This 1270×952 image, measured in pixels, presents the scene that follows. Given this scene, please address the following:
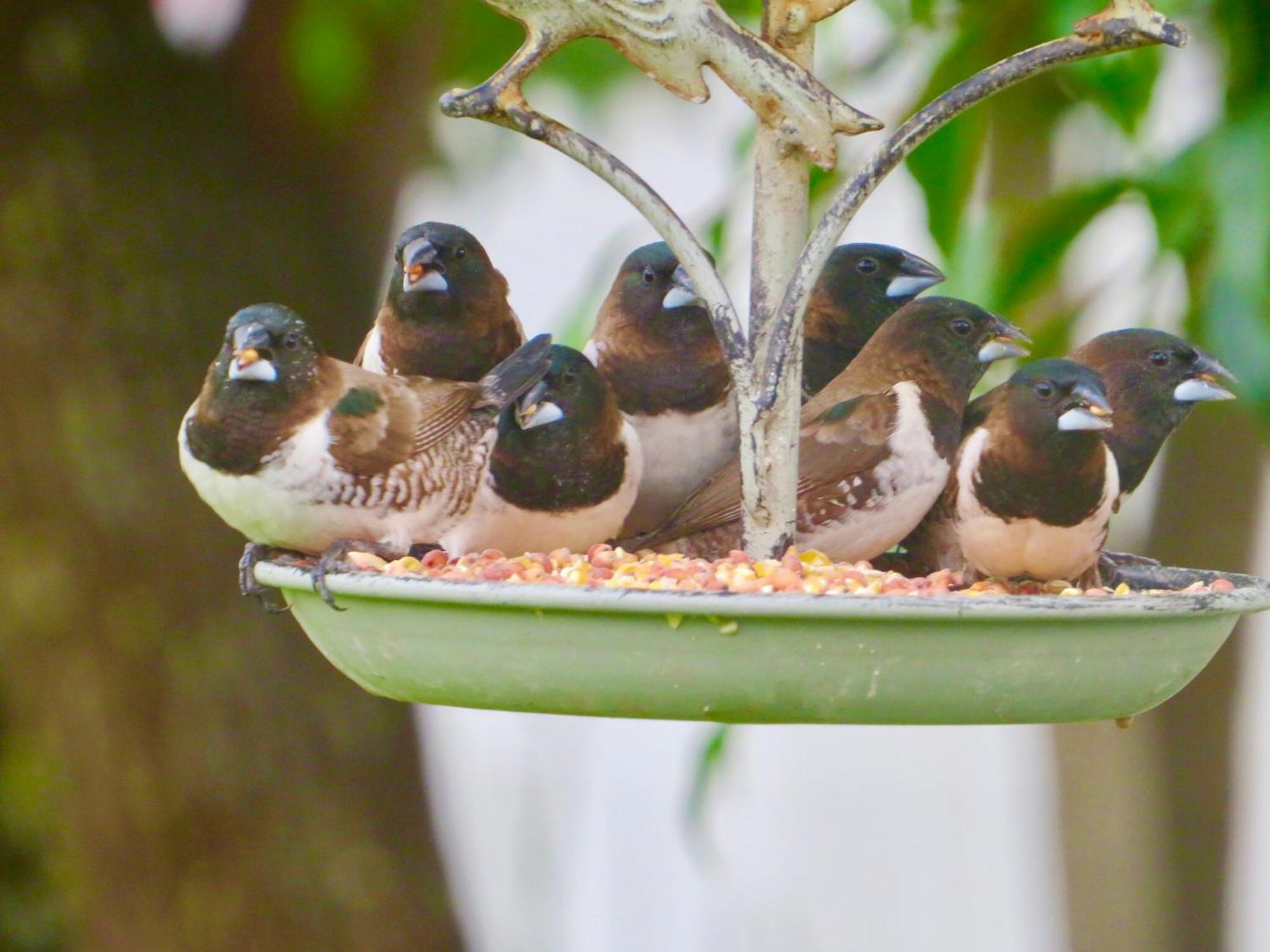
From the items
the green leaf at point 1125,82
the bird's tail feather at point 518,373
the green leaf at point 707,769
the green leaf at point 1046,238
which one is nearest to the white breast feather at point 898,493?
the bird's tail feather at point 518,373

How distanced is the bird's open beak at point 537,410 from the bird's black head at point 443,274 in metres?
0.27

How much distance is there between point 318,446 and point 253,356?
183mm

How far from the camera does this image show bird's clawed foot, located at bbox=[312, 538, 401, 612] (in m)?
2.31

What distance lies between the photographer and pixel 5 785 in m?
7.42

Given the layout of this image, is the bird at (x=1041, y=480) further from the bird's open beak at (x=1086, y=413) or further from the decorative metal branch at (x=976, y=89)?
the decorative metal branch at (x=976, y=89)

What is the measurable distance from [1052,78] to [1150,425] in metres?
2.05

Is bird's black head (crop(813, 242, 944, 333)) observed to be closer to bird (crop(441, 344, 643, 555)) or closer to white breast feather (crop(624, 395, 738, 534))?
white breast feather (crop(624, 395, 738, 534))

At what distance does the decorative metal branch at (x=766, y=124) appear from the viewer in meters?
2.36

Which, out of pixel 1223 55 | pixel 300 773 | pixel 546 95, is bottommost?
pixel 300 773

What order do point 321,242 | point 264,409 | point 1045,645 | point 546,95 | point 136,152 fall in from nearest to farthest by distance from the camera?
point 1045,645, point 264,409, point 136,152, point 321,242, point 546,95

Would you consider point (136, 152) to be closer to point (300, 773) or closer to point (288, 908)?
point (300, 773)

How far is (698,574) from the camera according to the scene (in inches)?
91.4


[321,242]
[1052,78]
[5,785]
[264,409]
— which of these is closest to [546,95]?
[321,242]

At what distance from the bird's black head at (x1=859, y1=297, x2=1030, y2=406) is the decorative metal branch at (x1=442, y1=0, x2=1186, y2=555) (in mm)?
396
